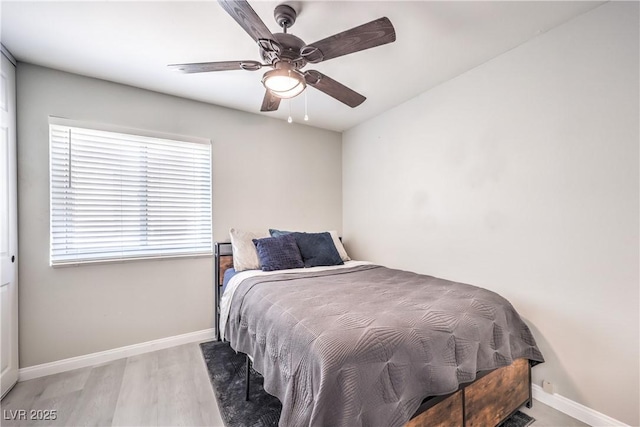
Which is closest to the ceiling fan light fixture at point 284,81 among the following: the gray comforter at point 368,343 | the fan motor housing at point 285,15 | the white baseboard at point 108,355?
the fan motor housing at point 285,15

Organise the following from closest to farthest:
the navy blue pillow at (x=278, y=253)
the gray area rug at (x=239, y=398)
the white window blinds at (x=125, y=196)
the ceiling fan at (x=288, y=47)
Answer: the ceiling fan at (x=288, y=47) < the gray area rug at (x=239, y=398) < the white window blinds at (x=125, y=196) < the navy blue pillow at (x=278, y=253)

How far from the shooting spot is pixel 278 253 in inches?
106

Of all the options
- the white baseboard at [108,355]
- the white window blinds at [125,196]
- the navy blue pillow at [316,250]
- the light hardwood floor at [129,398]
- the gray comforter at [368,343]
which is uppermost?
the white window blinds at [125,196]

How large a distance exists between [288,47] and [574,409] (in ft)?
9.38

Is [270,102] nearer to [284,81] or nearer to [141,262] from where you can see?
[284,81]

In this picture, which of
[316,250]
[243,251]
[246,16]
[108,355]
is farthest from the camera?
[316,250]

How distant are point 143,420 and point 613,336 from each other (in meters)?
2.94

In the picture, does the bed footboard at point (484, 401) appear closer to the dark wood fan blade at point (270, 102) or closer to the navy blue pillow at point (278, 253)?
the navy blue pillow at point (278, 253)

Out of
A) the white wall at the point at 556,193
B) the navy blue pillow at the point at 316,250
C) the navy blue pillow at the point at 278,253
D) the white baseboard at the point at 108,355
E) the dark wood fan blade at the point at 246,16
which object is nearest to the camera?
the dark wood fan blade at the point at 246,16

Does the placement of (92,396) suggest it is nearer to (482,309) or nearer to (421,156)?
(482,309)

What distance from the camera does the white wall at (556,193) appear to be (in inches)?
63.5

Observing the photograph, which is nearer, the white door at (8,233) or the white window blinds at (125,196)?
the white door at (8,233)

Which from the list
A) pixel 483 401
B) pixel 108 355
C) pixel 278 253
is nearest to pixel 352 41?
pixel 278 253

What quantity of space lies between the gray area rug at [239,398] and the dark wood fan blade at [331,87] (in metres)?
2.15
